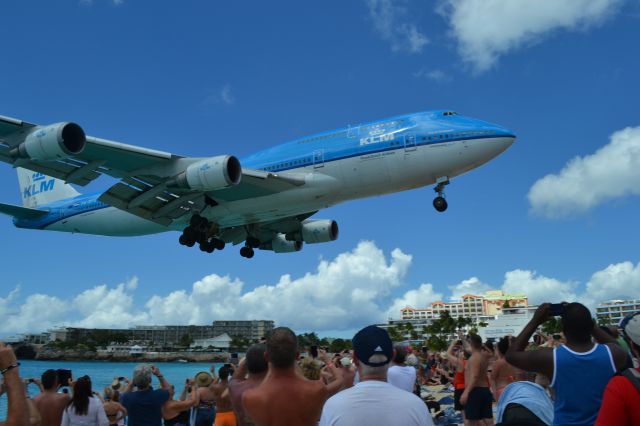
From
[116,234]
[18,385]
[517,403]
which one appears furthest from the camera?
[116,234]

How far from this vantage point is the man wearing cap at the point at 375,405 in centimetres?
Answer: 306

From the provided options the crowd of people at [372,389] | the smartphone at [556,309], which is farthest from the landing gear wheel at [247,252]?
the smartphone at [556,309]

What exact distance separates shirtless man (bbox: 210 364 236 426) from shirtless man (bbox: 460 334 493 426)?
3656 millimetres

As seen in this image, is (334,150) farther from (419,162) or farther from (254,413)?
(254,413)

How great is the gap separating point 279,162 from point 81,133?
A: 8.93m

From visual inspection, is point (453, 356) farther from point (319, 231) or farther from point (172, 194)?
point (319, 231)

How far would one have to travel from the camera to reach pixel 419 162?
22.5 meters

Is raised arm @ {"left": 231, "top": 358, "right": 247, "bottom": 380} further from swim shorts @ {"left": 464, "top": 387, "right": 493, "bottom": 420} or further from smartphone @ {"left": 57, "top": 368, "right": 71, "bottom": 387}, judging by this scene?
swim shorts @ {"left": 464, "top": 387, "right": 493, "bottom": 420}

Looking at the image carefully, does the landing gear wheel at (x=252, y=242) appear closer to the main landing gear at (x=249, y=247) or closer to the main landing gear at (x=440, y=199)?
the main landing gear at (x=249, y=247)

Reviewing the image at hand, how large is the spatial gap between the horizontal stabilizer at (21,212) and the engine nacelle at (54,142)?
41.4 feet

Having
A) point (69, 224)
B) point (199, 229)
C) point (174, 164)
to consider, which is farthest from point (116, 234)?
point (174, 164)

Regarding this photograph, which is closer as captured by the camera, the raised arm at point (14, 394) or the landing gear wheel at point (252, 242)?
the raised arm at point (14, 394)

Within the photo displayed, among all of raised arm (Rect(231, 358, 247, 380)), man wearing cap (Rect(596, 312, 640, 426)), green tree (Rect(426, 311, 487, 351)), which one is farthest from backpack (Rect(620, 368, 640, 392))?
green tree (Rect(426, 311, 487, 351))

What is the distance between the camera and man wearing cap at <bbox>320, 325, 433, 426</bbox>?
10.0 ft
